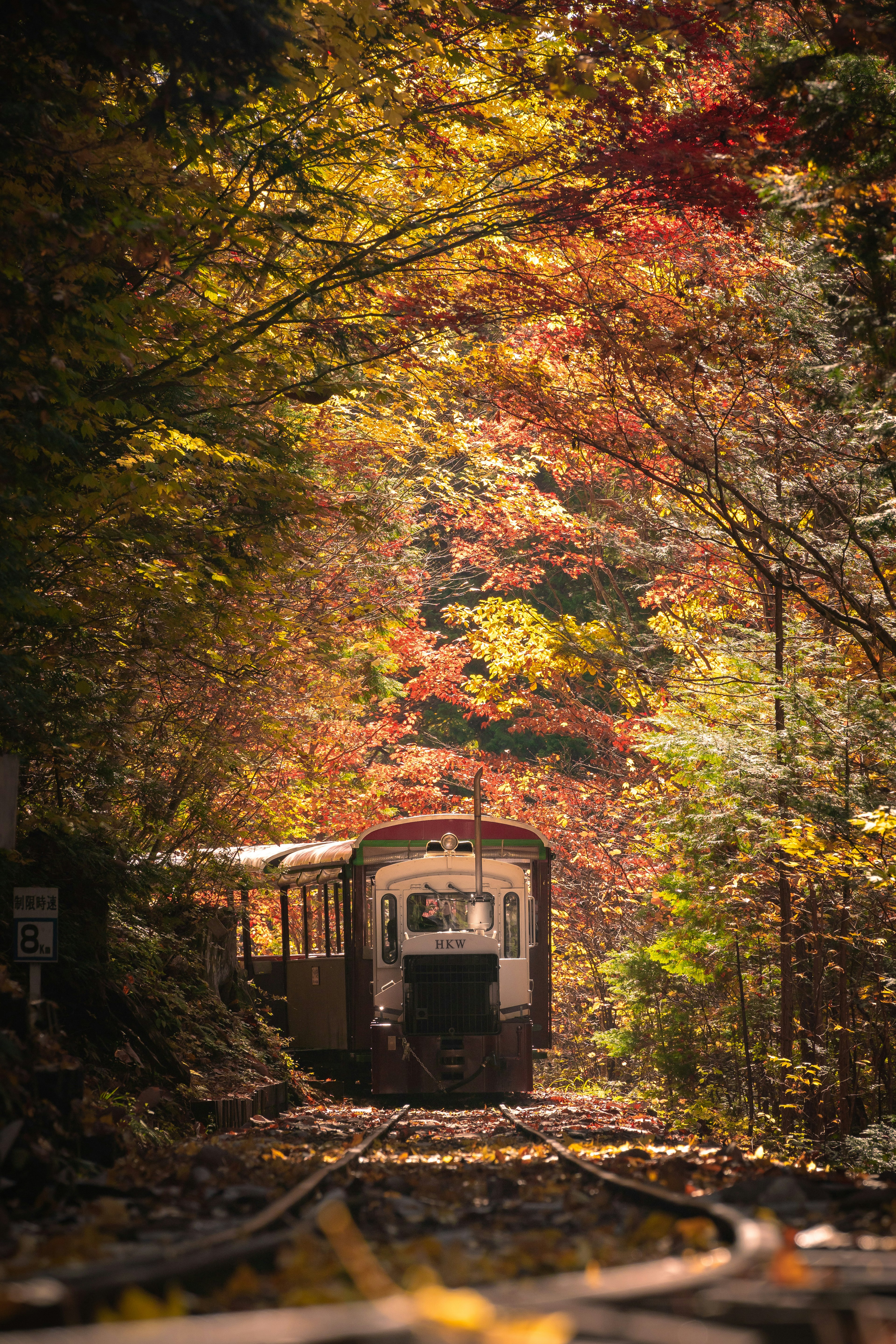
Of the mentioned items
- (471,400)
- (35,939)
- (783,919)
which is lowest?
(783,919)

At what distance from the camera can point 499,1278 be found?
3.49 metres

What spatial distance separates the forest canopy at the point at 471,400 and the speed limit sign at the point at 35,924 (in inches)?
53.1

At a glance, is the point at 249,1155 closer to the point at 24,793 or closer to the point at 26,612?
the point at 26,612

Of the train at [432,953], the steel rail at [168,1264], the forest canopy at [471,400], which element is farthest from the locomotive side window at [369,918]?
the steel rail at [168,1264]

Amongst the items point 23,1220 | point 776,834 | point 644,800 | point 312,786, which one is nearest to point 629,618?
point 644,800

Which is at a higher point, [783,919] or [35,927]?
[35,927]

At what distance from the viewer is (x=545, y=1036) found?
50.8 feet

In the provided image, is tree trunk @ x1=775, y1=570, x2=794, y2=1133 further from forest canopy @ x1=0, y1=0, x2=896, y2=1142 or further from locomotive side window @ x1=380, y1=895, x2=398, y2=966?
locomotive side window @ x1=380, y1=895, x2=398, y2=966

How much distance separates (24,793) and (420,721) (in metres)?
23.6

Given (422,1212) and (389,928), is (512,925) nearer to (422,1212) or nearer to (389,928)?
(389,928)

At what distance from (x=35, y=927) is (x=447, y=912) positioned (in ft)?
26.2

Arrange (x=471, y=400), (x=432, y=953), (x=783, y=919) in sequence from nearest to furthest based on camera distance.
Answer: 1. (x=783, y=919)
2. (x=471, y=400)
3. (x=432, y=953)

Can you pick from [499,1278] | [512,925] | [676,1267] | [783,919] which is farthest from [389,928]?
[676,1267]

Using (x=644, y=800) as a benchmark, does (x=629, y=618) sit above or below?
above
